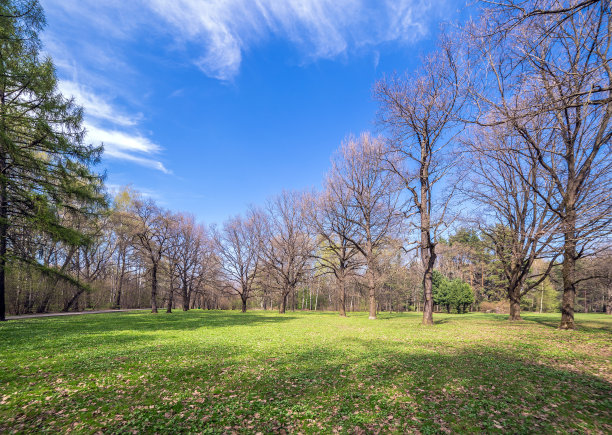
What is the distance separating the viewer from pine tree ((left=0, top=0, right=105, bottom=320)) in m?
12.6

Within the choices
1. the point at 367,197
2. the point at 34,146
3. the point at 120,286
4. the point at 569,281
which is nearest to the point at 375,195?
the point at 367,197

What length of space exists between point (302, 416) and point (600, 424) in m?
4.57

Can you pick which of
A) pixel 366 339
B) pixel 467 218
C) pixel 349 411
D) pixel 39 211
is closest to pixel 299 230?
pixel 467 218

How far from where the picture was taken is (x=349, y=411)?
4.54 metres

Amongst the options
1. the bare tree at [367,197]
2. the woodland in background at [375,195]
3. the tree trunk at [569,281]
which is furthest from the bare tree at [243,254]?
the tree trunk at [569,281]

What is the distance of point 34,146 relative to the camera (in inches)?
543

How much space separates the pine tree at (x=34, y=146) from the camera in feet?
41.2

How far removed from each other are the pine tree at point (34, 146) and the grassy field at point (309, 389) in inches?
310

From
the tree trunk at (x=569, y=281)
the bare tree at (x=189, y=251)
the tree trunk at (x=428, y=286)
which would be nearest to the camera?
the tree trunk at (x=569, y=281)

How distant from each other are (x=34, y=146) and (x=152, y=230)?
18266 millimetres

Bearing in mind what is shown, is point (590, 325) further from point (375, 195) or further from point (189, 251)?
point (189, 251)

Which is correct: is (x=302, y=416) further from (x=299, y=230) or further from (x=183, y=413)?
(x=299, y=230)

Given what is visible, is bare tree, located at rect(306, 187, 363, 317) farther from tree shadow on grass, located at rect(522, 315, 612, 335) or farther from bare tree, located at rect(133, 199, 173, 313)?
bare tree, located at rect(133, 199, 173, 313)

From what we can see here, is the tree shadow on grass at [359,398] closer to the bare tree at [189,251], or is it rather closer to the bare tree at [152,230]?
the bare tree at [152,230]
